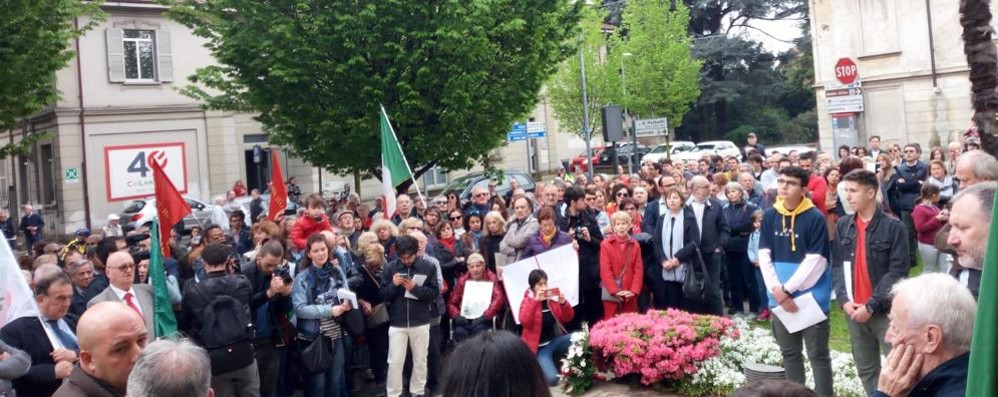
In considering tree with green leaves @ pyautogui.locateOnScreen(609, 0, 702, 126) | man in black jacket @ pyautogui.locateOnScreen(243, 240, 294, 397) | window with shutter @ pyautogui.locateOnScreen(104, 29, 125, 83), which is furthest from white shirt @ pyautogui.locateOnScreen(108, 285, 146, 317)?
tree with green leaves @ pyautogui.locateOnScreen(609, 0, 702, 126)

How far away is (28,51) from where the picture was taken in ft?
51.7

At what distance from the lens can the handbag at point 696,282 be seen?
9867 mm

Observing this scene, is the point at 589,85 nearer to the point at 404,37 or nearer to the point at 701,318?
the point at 404,37

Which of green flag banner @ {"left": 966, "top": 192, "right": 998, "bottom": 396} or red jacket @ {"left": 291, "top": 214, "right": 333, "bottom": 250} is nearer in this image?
green flag banner @ {"left": 966, "top": 192, "right": 998, "bottom": 396}

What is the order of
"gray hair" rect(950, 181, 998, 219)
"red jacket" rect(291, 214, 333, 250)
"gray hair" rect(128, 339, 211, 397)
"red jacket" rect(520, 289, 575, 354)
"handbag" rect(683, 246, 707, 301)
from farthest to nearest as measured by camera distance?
1. "red jacket" rect(291, 214, 333, 250)
2. "handbag" rect(683, 246, 707, 301)
3. "red jacket" rect(520, 289, 575, 354)
4. "gray hair" rect(950, 181, 998, 219)
5. "gray hair" rect(128, 339, 211, 397)

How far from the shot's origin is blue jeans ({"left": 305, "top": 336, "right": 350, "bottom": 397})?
27.6 ft

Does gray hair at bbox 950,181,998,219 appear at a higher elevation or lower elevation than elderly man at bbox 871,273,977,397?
higher

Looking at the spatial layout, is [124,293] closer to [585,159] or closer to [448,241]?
[448,241]

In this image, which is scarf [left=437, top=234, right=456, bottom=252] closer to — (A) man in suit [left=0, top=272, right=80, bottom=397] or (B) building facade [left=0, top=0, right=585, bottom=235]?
(A) man in suit [left=0, top=272, right=80, bottom=397]

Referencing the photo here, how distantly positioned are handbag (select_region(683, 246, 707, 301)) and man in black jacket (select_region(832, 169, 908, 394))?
10.3ft

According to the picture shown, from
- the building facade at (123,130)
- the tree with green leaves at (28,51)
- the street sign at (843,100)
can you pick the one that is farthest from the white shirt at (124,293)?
the building facade at (123,130)

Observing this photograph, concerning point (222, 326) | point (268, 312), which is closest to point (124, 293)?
point (222, 326)

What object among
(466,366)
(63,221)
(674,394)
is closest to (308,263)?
(674,394)

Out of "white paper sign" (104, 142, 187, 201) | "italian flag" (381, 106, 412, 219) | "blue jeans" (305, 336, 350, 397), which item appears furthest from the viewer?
"white paper sign" (104, 142, 187, 201)
